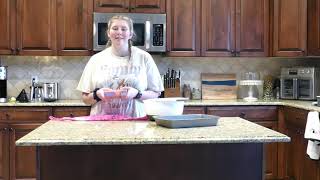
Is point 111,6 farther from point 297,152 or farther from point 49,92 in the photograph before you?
point 297,152

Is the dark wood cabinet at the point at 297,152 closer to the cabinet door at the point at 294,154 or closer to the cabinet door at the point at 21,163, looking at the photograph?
the cabinet door at the point at 294,154

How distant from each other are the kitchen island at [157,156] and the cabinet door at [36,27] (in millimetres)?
2272

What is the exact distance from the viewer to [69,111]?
3846 mm

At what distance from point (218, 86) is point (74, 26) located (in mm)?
1616

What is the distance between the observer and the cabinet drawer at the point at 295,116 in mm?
3547

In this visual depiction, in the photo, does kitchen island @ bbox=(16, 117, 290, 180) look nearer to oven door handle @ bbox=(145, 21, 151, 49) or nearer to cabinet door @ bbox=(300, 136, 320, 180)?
cabinet door @ bbox=(300, 136, 320, 180)

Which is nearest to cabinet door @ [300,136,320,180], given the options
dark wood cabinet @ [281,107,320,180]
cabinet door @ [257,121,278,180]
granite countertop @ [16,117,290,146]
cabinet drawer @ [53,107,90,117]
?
dark wood cabinet @ [281,107,320,180]

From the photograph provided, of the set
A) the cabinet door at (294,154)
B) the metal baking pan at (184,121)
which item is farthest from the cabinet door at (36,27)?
the cabinet door at (294,154)

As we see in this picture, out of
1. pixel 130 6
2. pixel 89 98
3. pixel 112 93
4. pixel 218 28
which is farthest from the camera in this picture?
pixel 218 28

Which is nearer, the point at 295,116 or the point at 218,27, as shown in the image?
the point at 295,116

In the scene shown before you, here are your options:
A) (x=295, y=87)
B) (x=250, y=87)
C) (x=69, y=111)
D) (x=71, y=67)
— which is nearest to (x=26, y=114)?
(x=69, y=111)

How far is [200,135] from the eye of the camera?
5.98 feet

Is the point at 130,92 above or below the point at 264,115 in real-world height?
above

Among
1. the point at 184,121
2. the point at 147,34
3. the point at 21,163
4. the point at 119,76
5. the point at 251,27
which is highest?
the point at 251,27
